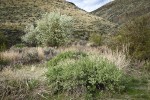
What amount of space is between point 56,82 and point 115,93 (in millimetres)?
1609

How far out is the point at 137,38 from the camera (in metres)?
13.9

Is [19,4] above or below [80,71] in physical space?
above

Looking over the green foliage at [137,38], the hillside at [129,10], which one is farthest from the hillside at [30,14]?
the green foliage at [137,38]

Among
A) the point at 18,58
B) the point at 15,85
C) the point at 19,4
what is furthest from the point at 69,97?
the point at 19,4

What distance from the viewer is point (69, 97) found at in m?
7.86

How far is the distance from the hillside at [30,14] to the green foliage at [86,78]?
41.3 m

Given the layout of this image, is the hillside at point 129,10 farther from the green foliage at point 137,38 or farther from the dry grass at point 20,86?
the dry grass at point 20,86

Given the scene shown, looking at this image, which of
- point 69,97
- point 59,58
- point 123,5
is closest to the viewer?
point 69,97

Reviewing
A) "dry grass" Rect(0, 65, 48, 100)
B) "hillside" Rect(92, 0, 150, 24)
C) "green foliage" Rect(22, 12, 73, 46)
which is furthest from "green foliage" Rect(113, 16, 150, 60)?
"hillside" Rect(92, 0, 150, 24)

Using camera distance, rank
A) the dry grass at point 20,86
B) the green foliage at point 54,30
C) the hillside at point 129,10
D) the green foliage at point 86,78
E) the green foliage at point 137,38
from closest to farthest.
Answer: the dry grass at point 20,86, the green foliage at point 86,78, the green foliage at point 137,38, the green foliage at point 54,30, the hillside at point 129,10

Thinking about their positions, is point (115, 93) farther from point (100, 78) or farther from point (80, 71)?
point (80, 71)

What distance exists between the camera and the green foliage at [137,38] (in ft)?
44.0

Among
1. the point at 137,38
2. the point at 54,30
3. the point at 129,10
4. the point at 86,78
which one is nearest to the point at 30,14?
the point at 54,30

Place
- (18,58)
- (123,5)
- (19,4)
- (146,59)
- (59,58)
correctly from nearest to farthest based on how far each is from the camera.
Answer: (59,58) → (146,59) → (18,58) → (19,4) → (123,5)
